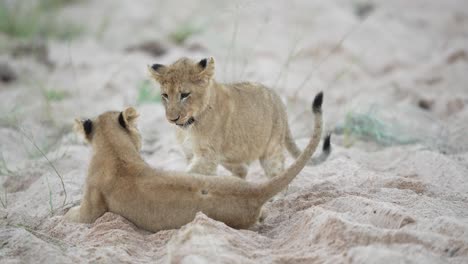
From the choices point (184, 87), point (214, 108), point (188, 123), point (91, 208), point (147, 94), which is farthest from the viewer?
point (147, 94)

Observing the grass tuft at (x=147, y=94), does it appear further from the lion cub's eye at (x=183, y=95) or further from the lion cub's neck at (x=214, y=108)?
the lion cub's eye at (x=183, y=95)

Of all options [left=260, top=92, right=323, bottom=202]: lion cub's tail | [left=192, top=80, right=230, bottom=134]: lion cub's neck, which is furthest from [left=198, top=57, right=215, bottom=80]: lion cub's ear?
[left=260, top=92, right=323, bottom=202]: lion cub's tail

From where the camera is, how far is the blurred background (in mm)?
7414

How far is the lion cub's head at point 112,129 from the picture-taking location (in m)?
4.91

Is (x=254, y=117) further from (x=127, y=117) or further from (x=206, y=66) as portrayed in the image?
(x=127, y=117)

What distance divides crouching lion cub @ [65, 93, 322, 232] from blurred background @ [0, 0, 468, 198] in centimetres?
173

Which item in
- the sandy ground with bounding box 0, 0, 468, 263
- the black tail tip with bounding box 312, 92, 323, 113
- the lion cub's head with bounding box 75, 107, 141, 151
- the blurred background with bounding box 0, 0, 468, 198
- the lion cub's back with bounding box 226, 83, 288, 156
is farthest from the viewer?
the blurred background with bounding box 0, 0, 468, 198

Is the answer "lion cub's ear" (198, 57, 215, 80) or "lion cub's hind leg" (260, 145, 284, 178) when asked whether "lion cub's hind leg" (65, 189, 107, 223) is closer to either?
"lion cub's ear" (198, 57, 215, 80)

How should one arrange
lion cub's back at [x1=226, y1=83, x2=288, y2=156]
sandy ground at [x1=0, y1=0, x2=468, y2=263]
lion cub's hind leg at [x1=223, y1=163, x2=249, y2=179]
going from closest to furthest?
sandy ground at [x1=0, y1=0, x2=468, y2=263] < lion cub's back at [x1=226, y1=83, x2=288, y2=156] < lion cub's hind leg at [x1=223, y1=163, x2=249, y2=179]

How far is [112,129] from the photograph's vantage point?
496 centimetres

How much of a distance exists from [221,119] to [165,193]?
4.29ft

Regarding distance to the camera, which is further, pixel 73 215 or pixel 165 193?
pixel 73 215

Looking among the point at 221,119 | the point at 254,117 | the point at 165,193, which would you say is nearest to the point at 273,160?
the point at 254,117

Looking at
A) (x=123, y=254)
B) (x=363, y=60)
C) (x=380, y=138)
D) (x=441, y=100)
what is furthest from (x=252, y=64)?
(x=123, y=254)
